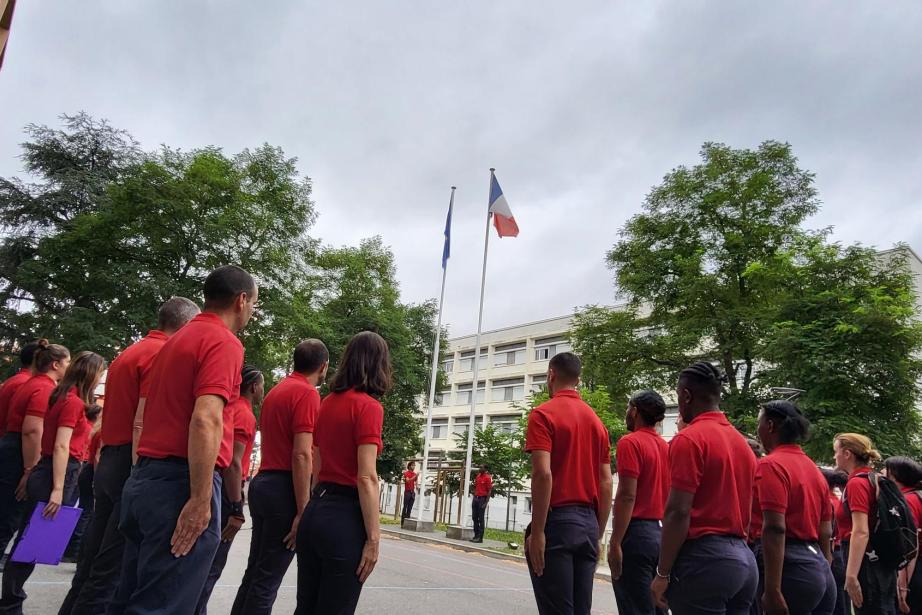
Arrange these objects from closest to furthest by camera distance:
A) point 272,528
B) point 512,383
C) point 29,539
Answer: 1. point 272,528
2. point 29,539
3. point 512,383

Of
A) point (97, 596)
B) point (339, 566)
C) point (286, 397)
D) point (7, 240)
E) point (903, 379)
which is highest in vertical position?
point (7, 240)

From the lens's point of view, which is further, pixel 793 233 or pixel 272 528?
pixel 793 233

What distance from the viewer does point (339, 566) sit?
3.34 metres

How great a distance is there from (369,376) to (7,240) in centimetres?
3155

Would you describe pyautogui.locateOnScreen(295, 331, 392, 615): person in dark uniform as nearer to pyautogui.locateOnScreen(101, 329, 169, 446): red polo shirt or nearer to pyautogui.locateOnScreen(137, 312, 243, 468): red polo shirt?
pyautogui.locateOnScreen(137, 312, 243, 468): red polo shirt

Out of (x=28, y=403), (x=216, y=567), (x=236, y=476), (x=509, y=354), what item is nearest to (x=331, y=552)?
(x=236, y=476)

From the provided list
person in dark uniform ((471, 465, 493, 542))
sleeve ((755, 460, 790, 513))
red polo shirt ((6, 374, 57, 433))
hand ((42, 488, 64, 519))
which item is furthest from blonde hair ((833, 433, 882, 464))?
person in dark uniform ((471, 465, 493, 542))

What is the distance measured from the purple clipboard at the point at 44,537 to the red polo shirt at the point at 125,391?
1.32m

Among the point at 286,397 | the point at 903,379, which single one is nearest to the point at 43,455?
the point at 286,397

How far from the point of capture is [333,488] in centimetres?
354

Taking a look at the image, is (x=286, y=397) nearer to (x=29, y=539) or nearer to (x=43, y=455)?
(x=29, y=539)

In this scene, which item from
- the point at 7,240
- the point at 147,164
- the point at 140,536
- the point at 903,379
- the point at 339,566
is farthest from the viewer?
the point at 7,240

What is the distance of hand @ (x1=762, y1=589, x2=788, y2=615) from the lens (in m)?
3.93

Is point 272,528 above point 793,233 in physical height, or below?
below
